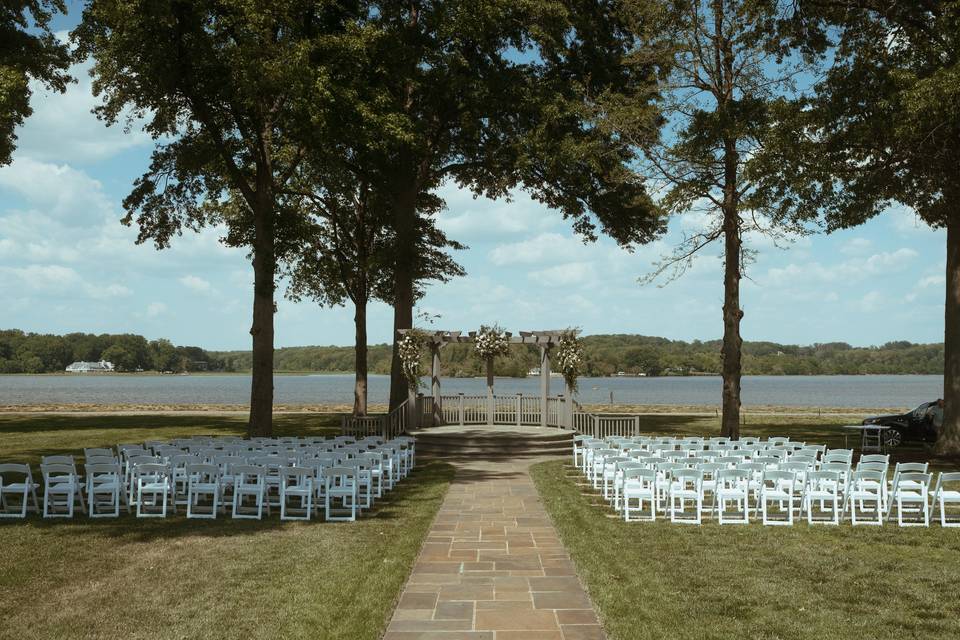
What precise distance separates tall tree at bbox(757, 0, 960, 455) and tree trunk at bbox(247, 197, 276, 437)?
42.3 feet

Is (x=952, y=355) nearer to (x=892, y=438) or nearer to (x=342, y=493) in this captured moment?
(x=892, y=438)

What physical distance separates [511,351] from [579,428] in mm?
3083

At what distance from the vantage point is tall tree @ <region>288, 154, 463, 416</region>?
3130cm

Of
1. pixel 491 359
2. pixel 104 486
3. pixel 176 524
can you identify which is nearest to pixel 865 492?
pixel 176 524

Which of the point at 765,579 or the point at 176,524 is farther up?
the point at 765,579

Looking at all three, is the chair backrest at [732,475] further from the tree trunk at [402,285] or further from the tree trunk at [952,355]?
the tree trunk at [402,285]

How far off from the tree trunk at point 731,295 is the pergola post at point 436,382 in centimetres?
816

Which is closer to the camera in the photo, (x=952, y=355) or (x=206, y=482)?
(x=206, y=482)

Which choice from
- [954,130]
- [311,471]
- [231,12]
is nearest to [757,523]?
[311,471]

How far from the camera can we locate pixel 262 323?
73.7 ft

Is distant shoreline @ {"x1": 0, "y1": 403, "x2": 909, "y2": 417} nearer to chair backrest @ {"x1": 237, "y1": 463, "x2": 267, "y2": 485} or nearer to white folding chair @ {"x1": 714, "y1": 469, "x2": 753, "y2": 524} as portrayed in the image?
white folding chair @ {"x1": 714, "y1": 469, "x2": 753, "y2": 524}

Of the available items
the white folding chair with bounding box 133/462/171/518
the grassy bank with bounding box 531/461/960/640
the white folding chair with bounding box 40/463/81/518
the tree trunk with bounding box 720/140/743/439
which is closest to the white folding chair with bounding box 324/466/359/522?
the white folding chair with bounding box 133/462/171/518

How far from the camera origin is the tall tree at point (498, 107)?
78.7 feet

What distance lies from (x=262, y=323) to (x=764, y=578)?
665 inches
